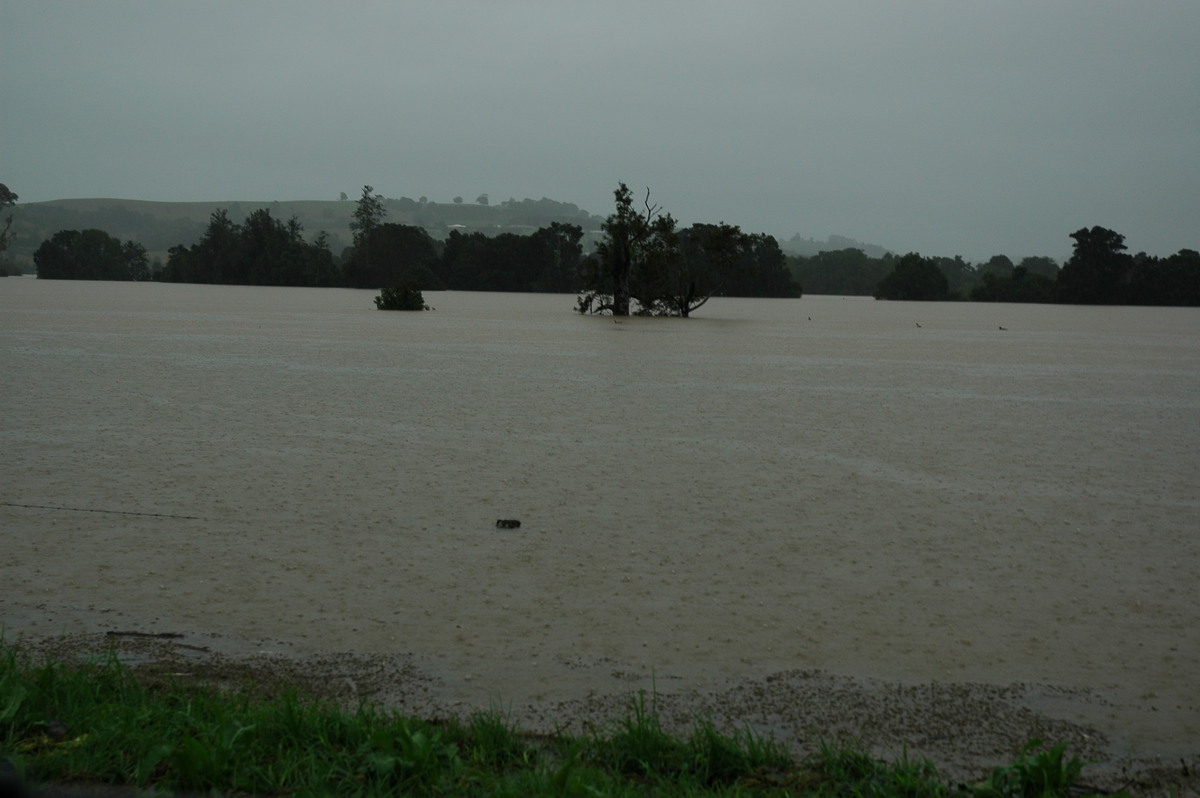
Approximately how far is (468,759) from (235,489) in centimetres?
385

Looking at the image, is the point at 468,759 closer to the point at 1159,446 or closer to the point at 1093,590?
the point at 1093,590

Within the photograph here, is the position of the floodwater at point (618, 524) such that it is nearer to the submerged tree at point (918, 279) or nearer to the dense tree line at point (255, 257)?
the submerged tree at point (918, 279)

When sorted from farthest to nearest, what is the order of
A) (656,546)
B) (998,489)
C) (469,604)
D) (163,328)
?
(163,328) < (998,489) < (656,546) < (469,604)

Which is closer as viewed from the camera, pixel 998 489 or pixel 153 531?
pixel 153 531

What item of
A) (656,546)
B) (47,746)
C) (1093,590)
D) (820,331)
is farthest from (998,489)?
(820,331)

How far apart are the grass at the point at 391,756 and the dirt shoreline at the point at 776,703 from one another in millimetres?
152

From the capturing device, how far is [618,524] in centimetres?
558

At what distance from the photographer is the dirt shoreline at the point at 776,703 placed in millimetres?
2996

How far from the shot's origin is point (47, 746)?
9.06ft

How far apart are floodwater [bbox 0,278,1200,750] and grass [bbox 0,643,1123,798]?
0.56 m

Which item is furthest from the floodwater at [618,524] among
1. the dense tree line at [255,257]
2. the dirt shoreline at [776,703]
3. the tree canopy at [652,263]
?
the dense tree line at [255,257]

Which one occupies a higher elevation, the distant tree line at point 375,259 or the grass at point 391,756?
the distant tree line at point 375,259

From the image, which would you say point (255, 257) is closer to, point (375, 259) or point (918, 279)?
point (375, 259)

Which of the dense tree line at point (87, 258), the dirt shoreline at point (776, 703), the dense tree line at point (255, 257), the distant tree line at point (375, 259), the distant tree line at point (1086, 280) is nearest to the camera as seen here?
the dirt shoreline at point (776, 703)
